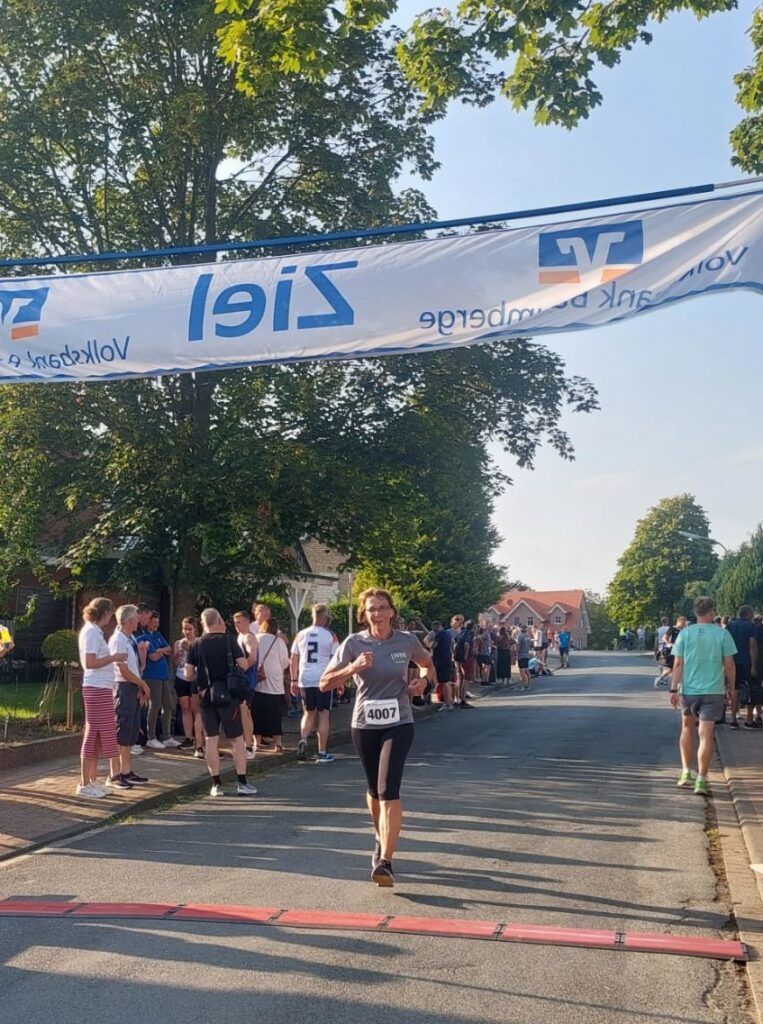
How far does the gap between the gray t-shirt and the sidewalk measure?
10.2 feet

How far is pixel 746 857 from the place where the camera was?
7.82 meters

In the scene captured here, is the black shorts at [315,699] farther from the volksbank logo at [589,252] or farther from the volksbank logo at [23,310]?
the volksbank logo at [589,252]

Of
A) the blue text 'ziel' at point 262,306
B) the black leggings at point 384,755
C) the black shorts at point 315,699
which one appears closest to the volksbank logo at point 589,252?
the blue text 'ziel' at point 262,306

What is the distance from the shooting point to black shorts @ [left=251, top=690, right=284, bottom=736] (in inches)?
540

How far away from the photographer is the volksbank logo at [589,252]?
7199mm

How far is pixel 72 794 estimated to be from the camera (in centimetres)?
1075

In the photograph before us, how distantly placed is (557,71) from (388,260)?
3.79 metres

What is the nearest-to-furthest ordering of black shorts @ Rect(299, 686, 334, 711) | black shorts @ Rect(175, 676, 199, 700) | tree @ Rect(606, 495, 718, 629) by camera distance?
black shorts @ Rect(299, 686, 334, 711)
black shorts @ Rect(175, 676, 199, 700)
tree @ Rect(606, 495, 718, 629)

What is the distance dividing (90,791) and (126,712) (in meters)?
0.93

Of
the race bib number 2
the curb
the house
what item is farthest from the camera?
the house

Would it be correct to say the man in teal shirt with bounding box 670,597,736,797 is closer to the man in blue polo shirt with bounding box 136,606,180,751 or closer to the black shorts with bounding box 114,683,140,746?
the black shorts with bounding box 114,683,140,746

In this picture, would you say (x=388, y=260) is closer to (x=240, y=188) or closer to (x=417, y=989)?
(x=417, y=989)

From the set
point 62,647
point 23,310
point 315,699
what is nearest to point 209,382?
point 62,647

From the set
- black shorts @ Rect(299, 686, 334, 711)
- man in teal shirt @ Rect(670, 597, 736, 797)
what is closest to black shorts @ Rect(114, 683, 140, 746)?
black shorts @ Rect(299, 686, 334, 711)
